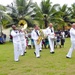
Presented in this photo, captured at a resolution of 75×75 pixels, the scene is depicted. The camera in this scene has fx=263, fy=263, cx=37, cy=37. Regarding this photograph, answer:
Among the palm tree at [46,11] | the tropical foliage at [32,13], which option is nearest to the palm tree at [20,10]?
the tropical foliage at [32,13]

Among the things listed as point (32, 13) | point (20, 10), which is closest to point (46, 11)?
point (32, 13)

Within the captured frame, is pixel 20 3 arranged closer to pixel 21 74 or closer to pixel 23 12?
pixel 23 12

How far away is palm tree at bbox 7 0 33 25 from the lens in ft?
127

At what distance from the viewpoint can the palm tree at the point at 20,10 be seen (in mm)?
38688

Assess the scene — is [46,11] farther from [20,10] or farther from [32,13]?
[20,10]

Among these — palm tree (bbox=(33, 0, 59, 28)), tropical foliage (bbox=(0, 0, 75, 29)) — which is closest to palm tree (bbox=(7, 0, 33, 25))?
tropical foliage (bbox=(0, 0, 75, 29))

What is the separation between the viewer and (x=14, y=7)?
39.3 metres

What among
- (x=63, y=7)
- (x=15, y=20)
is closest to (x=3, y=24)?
(x=15, y=20)

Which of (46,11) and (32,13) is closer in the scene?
(32,13)

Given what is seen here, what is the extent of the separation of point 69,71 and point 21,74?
177 cm

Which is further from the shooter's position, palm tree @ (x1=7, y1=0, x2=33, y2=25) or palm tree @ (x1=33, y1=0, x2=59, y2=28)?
palm tree @ (x1=33, y1=0, x2=59, y2=28)

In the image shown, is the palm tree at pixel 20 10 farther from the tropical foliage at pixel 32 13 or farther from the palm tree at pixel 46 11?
the palm tree at pixel 46 11

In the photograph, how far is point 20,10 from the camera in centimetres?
3881

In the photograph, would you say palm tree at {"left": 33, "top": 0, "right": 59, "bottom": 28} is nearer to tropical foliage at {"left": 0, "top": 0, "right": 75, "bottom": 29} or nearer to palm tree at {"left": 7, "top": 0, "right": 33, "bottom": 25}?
tropical foliage at {"left": 0, "top": 0, "right": 75, "bottom": 29}
